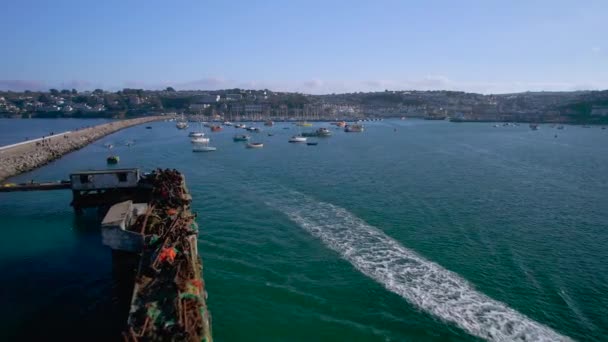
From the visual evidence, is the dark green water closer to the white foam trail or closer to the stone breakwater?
the white foam trail

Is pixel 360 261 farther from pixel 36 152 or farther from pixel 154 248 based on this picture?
pixel 36 152

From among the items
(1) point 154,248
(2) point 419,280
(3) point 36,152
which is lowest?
(2) point 419,280

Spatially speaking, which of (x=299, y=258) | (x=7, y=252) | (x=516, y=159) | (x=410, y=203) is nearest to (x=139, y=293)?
(x=299, y=258)

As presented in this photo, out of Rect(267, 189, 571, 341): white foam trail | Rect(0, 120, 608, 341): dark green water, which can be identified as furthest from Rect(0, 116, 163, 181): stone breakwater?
Rect(267, 189, 571, 341): white foam trail

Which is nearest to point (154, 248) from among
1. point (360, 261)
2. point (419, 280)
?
point (360, 261)

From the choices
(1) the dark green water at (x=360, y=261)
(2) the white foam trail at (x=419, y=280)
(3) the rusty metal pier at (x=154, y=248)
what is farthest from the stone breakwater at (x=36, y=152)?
(2) the white foam trail at (x=419, y=280)

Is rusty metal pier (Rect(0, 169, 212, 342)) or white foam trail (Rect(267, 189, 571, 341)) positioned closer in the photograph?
rusty metal pier (Rect(0, 169, 212, 342))

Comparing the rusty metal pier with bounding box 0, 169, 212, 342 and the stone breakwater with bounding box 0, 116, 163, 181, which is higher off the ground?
the rusty metal pier with bounding box 0, 169, 212, 342
